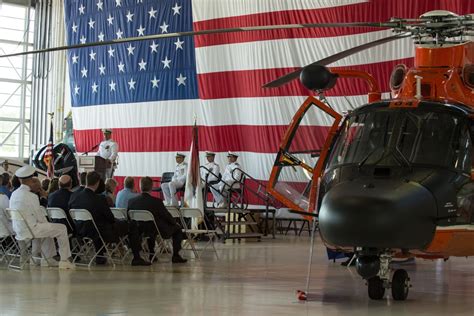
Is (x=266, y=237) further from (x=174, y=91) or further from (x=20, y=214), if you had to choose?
(x=20, y=214)

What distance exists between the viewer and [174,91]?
19.2 metres

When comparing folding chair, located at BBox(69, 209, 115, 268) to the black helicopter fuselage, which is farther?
folding chair, located at BBox(69, 209, 115, 268)

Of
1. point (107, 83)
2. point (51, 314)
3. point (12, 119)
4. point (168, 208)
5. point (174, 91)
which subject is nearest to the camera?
point (51, 314)

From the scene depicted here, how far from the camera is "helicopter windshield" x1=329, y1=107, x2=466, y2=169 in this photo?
22.4ft

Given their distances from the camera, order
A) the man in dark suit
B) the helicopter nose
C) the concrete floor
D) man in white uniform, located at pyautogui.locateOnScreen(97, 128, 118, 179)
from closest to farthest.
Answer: the helicopter nose, the concrete floor, the man in dark suit, man in white uniform, located at pyautogui.locateOnScreen(97, 128, 118, 179)

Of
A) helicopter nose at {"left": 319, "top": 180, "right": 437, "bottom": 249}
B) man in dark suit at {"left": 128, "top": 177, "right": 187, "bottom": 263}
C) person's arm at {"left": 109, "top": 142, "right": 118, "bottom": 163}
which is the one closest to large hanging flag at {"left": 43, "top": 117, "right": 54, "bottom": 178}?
person's arm at {"left": 109, "top": 142, "right": 118, "bottom": 163}

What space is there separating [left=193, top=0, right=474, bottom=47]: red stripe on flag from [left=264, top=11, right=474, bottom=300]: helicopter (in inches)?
273

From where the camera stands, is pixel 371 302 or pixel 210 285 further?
pixel 210 285

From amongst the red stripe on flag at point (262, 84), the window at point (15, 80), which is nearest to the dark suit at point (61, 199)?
the red stripe on flag at point (262, 84)

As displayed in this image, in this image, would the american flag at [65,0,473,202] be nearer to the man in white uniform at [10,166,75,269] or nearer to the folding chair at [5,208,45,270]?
the folding chair at [5,208,45,270]

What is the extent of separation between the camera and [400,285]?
7.27 meters

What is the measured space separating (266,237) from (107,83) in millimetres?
6177

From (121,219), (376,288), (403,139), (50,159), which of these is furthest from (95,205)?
(50,159)

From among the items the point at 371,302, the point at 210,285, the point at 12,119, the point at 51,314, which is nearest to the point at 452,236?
the point at 371,302
